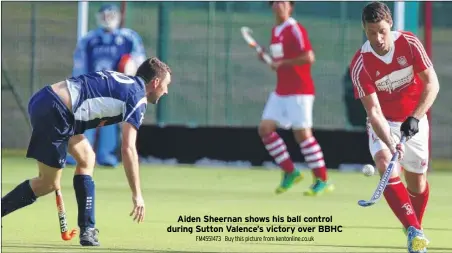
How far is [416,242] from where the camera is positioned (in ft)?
21.2

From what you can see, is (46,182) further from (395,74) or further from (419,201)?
(419,201)

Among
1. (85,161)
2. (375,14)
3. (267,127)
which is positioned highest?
(375,14)

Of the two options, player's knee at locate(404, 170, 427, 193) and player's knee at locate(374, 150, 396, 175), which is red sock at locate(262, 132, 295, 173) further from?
player's knee at locate(374, 150, 396, 175)

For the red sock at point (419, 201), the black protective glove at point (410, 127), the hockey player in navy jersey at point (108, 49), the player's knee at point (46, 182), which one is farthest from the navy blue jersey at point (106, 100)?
the hockey player in navy jersey at point (108, 49)

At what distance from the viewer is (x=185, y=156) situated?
13.4 meters

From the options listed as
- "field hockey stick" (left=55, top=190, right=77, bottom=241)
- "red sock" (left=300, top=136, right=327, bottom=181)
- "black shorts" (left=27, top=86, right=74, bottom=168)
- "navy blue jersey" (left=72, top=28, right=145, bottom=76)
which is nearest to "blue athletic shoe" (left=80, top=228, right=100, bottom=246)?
"field hockey stick" (left=55, top=190, right=77, bottom=241)

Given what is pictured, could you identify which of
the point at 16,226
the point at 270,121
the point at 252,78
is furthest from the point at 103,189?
the point at 252,78

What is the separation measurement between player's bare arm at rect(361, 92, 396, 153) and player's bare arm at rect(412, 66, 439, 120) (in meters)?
0.18

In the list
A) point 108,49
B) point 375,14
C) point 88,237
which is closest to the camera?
point 375,14

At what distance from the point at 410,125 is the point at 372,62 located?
48 centimetres

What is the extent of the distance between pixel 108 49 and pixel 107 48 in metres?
0.02

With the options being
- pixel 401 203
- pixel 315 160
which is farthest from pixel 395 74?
pixel 315 160

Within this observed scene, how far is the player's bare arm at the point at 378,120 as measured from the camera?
6645mm

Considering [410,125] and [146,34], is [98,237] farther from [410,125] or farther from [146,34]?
[146,34]
